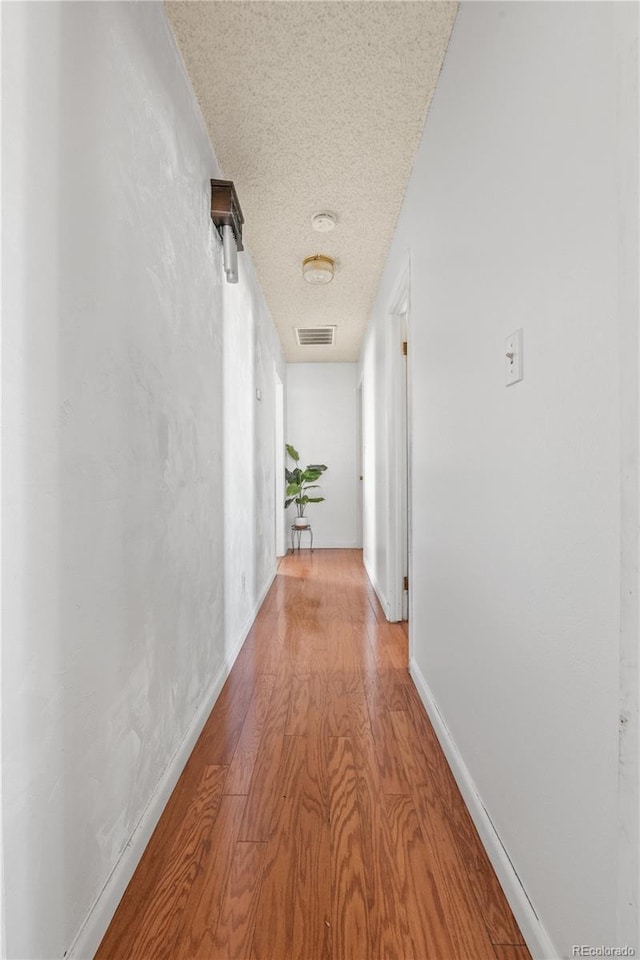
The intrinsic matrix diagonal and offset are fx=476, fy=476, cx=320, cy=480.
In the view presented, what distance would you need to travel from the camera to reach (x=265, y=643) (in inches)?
106

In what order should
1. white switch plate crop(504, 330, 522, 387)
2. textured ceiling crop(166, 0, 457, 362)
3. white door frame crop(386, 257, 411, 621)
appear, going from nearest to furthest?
white switch plate crop(504, 330, 522, 387)
textured ceiling crop(166, 0, 457, 362)
white door frame crop(386, 257, 411, 621)

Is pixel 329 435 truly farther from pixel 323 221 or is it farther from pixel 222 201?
pixel 222 201

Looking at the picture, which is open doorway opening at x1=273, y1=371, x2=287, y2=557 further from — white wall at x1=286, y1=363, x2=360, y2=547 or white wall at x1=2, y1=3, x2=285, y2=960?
white wall at x1=2, y1=3, x2=285, y2=960

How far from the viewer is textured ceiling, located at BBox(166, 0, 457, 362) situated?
1.47m

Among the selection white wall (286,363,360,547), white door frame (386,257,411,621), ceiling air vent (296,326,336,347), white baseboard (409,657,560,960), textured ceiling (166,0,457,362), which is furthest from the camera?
white wall (286,363,360,547)

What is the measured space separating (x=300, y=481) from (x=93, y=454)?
15.7ft

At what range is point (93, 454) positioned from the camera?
3.21 ft

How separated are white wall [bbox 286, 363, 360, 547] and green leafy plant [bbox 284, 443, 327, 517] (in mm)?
110

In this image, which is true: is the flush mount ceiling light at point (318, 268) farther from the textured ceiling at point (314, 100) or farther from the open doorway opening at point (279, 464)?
the open doorway opening at point (279, 464)

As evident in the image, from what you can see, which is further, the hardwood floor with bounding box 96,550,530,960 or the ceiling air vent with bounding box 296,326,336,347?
the ceiling air vent with bounding box 296,326,336,347

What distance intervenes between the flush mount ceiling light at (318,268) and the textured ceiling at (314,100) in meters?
0.18

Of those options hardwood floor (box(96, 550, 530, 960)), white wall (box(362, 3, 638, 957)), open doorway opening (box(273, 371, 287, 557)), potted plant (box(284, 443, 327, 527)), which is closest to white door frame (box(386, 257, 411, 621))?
hardwood floor (box(96, 550, 530, 960))

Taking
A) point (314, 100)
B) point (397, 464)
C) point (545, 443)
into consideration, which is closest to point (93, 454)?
point (545, 443)

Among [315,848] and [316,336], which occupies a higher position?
[316,336]
